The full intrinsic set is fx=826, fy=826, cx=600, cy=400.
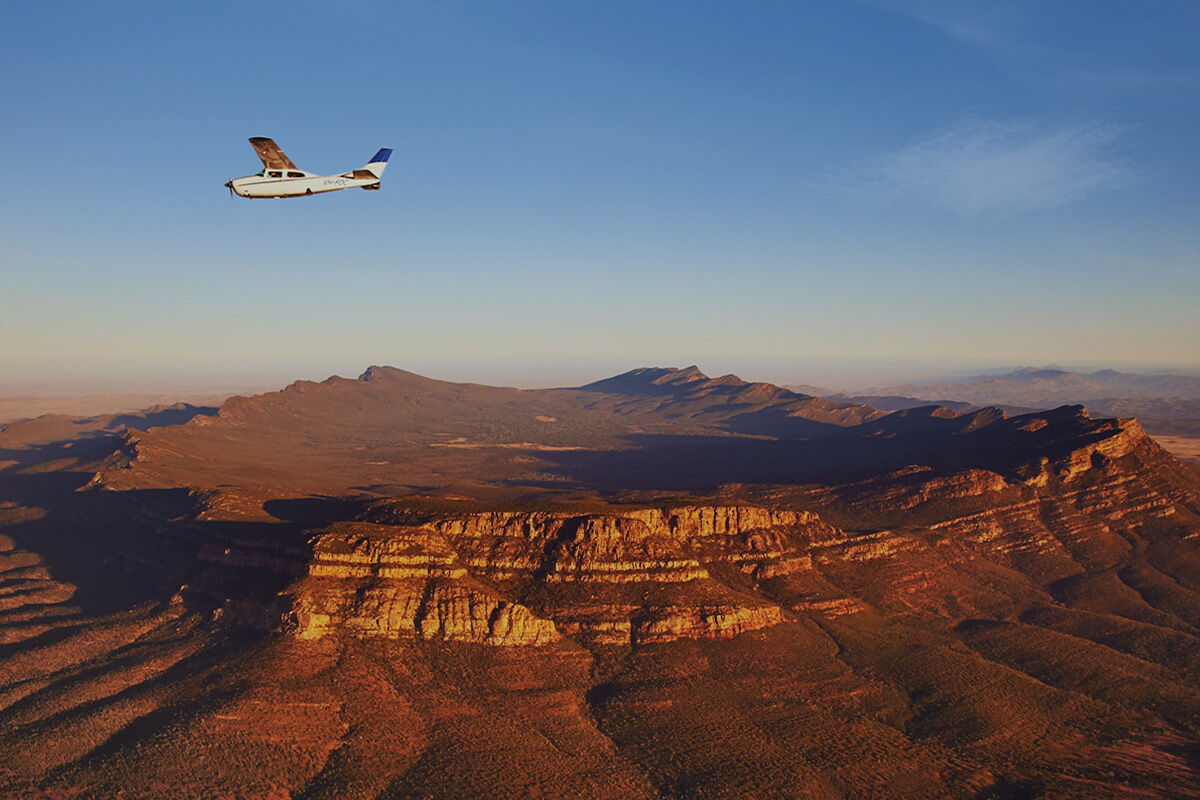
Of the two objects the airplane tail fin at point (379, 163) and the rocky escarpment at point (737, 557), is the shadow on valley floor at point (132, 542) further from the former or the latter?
the airplane tail fin at point (379, 163)

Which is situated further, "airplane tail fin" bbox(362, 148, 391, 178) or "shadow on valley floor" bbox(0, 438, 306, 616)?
"shadow on valley floor" bbox(0, 438, 306, 616)

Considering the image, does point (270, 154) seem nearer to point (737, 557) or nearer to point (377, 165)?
point (377, 165)

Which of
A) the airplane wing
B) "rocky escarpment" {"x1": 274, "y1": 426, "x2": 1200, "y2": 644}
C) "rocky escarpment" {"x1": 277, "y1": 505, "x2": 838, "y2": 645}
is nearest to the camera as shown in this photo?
the airplane wing

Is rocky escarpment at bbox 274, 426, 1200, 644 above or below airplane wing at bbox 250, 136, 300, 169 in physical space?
below

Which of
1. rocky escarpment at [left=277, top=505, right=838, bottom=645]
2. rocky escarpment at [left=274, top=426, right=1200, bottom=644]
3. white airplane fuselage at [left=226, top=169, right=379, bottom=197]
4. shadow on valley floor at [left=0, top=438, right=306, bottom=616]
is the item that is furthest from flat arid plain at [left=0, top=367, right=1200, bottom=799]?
white airplane fuselage at [left=226, top=169, right=379, bottom=197]

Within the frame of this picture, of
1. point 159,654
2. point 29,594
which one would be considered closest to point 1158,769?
point 159,654

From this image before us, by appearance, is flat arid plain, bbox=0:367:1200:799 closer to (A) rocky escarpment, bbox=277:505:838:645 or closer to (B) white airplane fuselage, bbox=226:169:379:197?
(A) rocky escarpment, bbox=277:505:838:645

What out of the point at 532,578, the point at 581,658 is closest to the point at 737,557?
the point at 532,578
